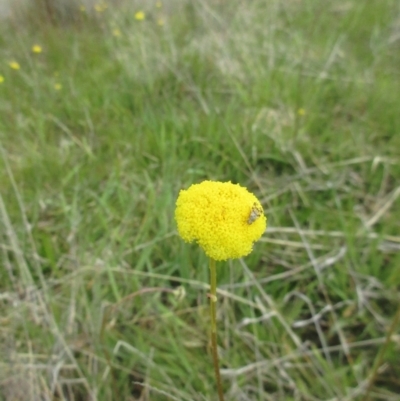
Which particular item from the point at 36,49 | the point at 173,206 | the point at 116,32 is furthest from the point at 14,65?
the point at 173,206

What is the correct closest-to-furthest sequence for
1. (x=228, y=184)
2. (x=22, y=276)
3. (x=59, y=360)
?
(x=228, y=184)
(x=59, y=360)
(x=22, y=276)

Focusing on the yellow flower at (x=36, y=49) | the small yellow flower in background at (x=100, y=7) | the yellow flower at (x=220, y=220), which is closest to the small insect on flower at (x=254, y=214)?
the yellow flower at (x=220, y=220)

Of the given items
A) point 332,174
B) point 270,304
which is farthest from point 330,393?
point 332,174

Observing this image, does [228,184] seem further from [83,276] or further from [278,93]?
[278,93]

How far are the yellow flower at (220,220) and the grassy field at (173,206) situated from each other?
0.29 m

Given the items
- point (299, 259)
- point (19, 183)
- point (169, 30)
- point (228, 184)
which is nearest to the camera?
point (228, 184)

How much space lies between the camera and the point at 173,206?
61.5 inches

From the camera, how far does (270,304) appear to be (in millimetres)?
1355

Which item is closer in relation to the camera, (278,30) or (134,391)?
(134,391)

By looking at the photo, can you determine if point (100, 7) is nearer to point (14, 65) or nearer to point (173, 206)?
point (14, 65)

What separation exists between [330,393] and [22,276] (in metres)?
0.92

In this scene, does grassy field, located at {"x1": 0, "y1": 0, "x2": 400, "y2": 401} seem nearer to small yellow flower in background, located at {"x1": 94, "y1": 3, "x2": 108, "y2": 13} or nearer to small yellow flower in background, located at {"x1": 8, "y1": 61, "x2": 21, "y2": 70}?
small yellow flower in background, located at {"x1": 8, "y1": 61, "x2": 21, "y2": 70}

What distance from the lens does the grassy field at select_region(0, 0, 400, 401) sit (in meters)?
1.24

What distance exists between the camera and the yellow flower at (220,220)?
591 millimetres
